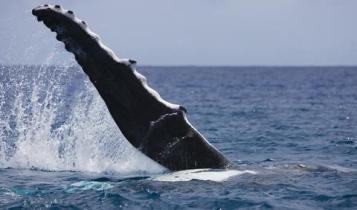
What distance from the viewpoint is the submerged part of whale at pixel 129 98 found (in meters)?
7.40

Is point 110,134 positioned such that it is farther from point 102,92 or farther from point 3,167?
point 3,167

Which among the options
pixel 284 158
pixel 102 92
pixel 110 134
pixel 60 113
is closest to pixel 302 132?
pixel 284 158

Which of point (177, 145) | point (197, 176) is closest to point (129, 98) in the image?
point (177, 145)

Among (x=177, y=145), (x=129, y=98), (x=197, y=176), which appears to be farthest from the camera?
(x=197, y=176)

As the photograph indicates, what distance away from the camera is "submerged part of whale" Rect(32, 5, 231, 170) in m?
7.40

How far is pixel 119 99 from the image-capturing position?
762 centimetres

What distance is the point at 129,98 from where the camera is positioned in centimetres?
761

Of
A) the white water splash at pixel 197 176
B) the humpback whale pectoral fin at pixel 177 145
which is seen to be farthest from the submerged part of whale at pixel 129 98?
the white water splash at pixel 197 176

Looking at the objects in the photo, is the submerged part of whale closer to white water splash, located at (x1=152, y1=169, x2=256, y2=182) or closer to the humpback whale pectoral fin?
the humpback whale pectoral fin

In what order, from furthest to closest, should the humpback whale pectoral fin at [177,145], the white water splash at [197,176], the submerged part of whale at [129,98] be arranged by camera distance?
the white water splash at [197,176]
the humpback whale pectoral fin at [177,145]
the submerged part of whale at [129,98]

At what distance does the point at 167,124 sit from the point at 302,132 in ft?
38.0

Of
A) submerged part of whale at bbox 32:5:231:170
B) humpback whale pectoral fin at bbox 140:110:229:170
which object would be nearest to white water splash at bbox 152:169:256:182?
humpback whale pectoral fin at bbox 140:110:229:170

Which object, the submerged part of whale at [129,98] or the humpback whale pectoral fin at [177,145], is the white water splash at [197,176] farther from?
the submerged part of whale at [129,98]

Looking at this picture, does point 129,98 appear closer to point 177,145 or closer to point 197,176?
point 177,145
